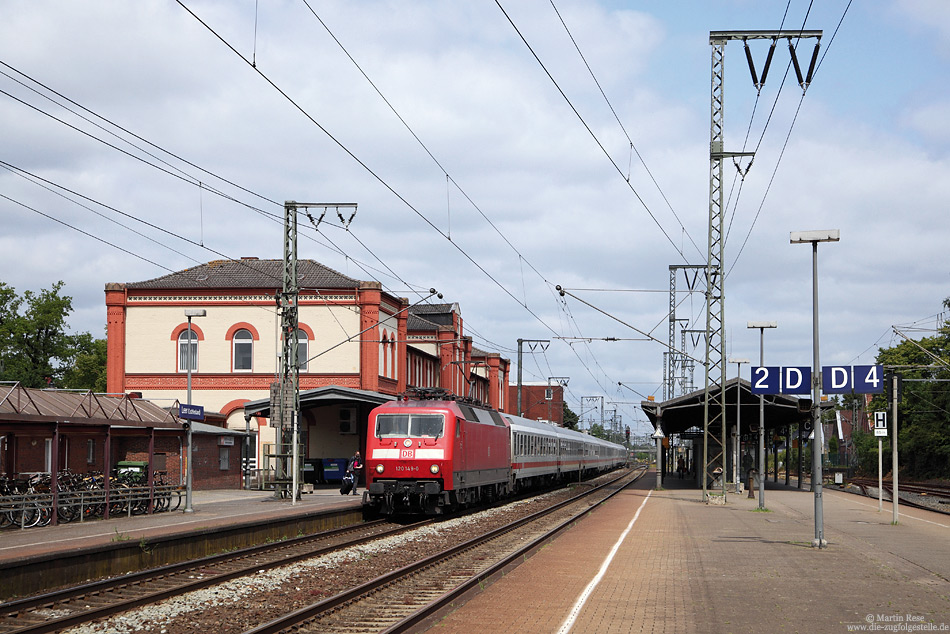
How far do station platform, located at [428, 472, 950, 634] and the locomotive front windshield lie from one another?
13.3 ft

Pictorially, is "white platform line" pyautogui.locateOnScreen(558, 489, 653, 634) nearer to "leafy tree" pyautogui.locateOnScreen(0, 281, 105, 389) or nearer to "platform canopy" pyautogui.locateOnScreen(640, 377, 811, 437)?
"platform canopy" pyautogui.locateOnScreen(640, 377, 811, 437)

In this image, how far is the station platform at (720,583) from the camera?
10492 millimetres

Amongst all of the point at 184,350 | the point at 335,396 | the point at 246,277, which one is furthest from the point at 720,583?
the point at 246,277

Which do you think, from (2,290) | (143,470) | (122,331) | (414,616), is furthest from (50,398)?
(2,290)

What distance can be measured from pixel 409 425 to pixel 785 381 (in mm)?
8853

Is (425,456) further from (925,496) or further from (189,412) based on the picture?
(925,496)

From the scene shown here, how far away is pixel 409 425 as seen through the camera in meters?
24.6

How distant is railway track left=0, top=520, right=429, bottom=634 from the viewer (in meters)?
11.0

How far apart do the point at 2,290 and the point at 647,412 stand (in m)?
46.5

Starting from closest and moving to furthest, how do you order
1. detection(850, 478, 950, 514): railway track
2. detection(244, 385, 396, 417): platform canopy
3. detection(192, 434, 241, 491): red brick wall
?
1. detection(850, 478, 950, 514): railway track
2. detection(192, 434, 241, 491): red brick wall
3. detection(244, 385, 396, 417): platform canopy

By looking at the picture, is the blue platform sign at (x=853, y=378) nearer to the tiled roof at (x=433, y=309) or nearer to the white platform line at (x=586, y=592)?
→ the white platform line at (x=586, y=592)

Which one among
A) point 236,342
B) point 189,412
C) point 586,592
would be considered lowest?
point 586,592

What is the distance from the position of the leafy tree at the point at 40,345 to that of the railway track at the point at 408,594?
5725 centimetres

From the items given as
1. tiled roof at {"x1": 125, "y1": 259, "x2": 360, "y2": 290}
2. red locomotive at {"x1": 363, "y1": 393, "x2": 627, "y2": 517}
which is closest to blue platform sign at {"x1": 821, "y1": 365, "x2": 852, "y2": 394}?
red locomotive at {"x1": 363, "y1": 393, "x2": 627, "y2": 517}
